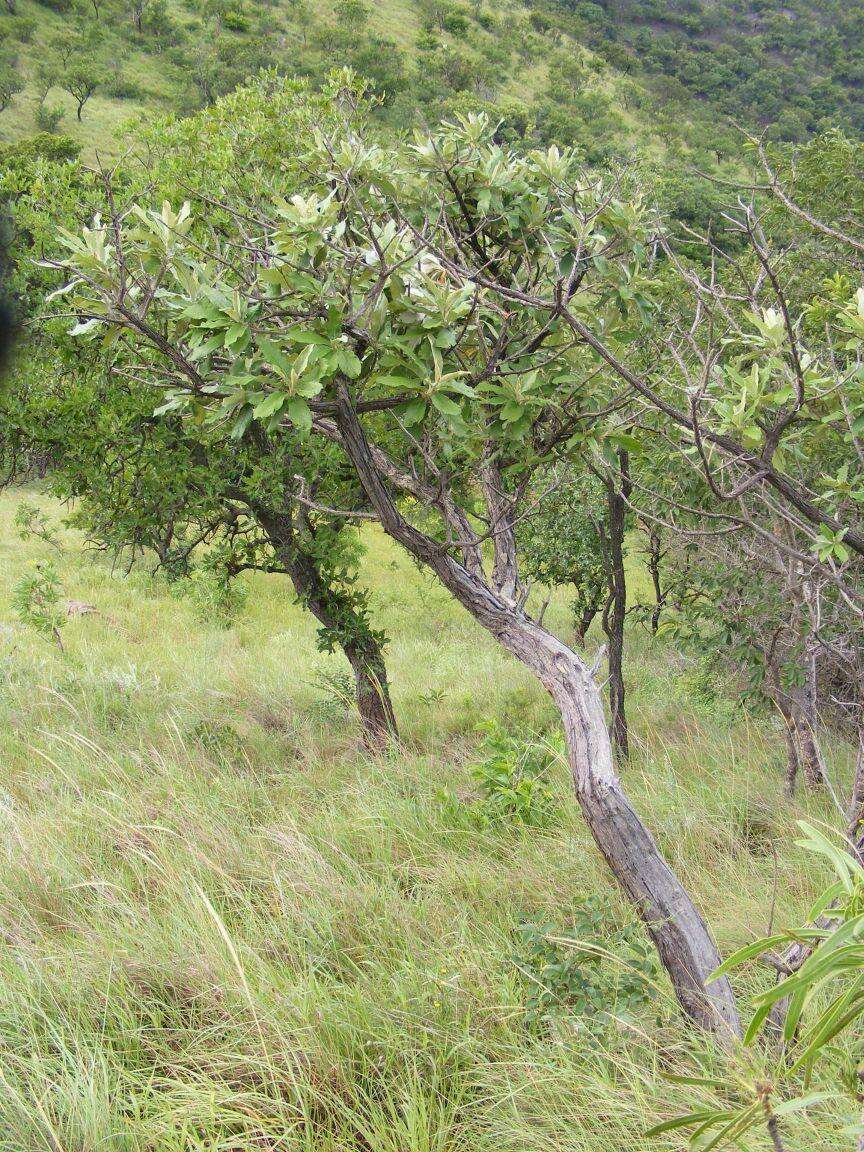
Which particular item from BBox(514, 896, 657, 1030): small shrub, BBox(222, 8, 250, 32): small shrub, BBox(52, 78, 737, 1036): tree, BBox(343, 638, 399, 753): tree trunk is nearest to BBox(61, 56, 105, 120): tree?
BBox(222, 8, 250, 32): small shrub

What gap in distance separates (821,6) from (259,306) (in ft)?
401

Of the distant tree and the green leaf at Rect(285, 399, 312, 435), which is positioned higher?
the distant tree

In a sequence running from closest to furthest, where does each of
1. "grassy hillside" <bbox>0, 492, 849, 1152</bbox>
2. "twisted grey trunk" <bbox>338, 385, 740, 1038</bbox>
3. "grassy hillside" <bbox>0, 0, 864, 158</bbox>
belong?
"grassy hillside" <bbox>0, 492, 849, 1152</bbox> → "twisted grey trunk" <bbox>338, 385, 740, 1038</bbox> → "grassy hillside" <bbox>0, 0, 864, 158</bbox>

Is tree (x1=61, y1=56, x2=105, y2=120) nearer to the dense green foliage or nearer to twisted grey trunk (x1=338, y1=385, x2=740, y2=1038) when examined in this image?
the dense green foliage

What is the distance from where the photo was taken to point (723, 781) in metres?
5.25

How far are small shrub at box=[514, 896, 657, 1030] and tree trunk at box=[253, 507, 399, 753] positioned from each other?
4.01m

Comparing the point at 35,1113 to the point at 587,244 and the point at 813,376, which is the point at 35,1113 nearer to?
the point at 813,376

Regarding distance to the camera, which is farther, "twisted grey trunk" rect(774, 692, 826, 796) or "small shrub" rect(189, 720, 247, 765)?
"small shrub" rect(189, 720, 247, 765)

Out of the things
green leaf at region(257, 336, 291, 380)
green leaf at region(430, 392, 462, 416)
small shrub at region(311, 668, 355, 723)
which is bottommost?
small shrub at region(311, 668, 355, 723)

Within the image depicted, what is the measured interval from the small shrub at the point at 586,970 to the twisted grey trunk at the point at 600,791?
12 cm

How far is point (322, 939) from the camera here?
312 centimetres

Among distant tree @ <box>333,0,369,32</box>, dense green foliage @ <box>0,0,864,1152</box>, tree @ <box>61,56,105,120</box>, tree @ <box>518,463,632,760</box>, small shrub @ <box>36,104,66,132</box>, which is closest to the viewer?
dense green foliage @ <box>0,0,864,1152</box>

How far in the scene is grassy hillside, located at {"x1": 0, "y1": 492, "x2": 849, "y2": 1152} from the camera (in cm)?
230

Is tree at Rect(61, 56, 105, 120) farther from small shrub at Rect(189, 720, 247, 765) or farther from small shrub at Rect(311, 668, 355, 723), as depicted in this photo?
small shrub at Rect(189, 720, 247, 765)
